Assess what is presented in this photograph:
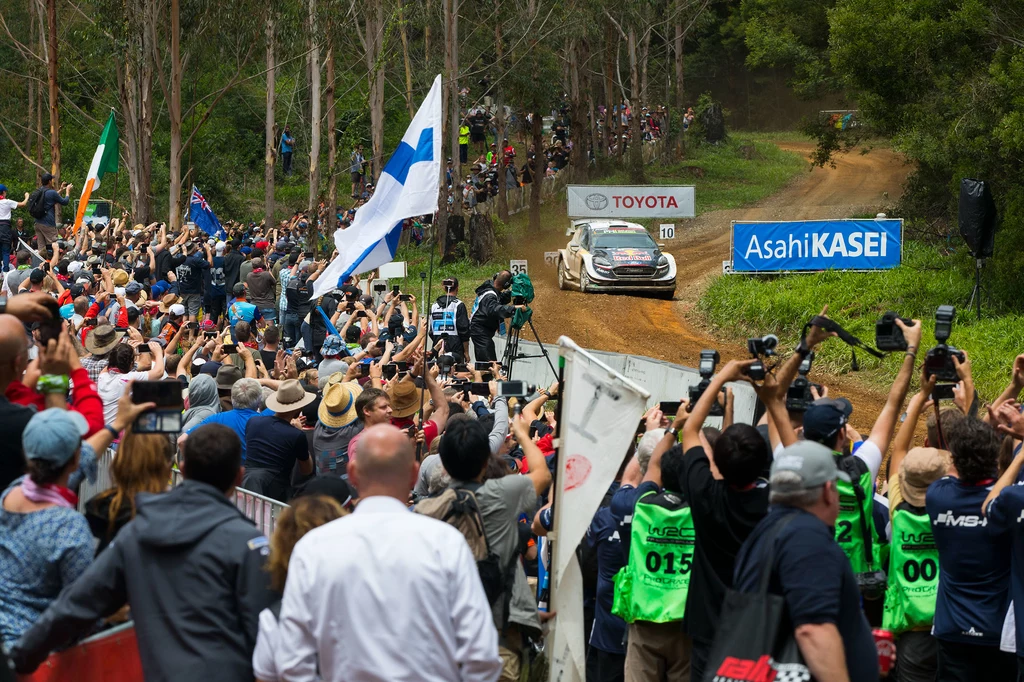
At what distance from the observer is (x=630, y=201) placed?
33.4 meters

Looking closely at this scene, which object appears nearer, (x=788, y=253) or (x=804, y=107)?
(x=788, y=253)

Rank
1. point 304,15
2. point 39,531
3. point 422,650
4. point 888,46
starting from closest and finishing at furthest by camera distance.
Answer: point 422,650, point 39,531, point 888,46, point 304,15

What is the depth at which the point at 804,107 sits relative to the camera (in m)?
66.6

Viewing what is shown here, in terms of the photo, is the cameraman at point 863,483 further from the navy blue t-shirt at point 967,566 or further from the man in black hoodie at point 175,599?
the man in black hoodie at point 175,599

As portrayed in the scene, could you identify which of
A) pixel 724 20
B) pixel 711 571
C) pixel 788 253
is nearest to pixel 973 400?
pixel 711 571

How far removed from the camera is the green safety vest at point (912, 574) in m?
5.94

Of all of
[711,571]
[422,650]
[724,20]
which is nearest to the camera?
[422,650]

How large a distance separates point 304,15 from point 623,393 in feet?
107

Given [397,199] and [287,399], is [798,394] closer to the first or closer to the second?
[287,399]

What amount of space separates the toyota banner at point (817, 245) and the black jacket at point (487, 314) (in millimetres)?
9504

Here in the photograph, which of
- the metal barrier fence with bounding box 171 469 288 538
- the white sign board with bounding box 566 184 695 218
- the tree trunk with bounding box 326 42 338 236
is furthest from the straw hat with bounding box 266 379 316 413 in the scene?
the tree trunk with bounding box 326 42 338 236

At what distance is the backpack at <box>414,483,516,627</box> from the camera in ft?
16.5

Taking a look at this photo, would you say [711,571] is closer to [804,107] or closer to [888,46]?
[888,46]

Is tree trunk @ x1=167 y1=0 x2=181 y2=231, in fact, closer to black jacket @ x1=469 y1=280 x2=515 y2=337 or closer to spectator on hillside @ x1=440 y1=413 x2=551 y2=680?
black jacket @ x1=469 y1=280 x2=515 y2=337
